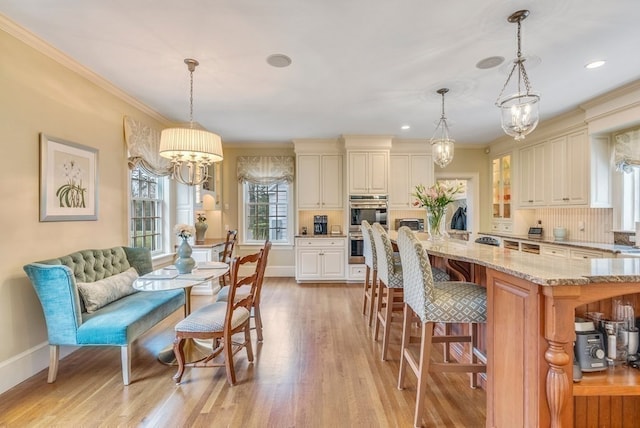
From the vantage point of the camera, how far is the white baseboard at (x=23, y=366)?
87.5 inches

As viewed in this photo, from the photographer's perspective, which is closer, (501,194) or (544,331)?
(544,331)

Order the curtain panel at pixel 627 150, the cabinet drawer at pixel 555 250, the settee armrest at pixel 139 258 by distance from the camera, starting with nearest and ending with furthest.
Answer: the settee armrest at pixel 139 258 < the curtain panel at pixel 627 150 < the cabinet drawer at pixel 555 250

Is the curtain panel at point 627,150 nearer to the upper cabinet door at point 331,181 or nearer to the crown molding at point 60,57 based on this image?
the upper cabinet door at point 331,181

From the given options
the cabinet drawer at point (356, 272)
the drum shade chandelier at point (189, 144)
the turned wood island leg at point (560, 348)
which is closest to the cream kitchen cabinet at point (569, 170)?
the cabinet drawer at point (356, 272)

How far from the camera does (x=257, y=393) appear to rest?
7.22ft

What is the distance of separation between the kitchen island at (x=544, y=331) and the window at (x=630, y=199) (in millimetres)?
3239

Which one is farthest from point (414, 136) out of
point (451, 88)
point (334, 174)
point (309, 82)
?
point (309, 82)

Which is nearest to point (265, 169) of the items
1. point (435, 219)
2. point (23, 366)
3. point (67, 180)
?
point (67, 180)

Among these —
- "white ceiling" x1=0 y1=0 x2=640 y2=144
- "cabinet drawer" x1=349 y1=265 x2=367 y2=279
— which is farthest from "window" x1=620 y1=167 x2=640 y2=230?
"cabinet drawer" x1=349 y1=265 x2=367 y2=279

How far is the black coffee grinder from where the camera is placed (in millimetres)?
5859

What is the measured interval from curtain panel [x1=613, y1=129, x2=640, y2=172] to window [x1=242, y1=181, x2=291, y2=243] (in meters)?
5.06

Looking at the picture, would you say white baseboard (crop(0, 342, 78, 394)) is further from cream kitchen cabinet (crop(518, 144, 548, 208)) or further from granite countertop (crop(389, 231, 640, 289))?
cream kitchen cabinet (crop(518, 144, 548, 208))

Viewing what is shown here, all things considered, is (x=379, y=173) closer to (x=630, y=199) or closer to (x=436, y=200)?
(x=436, y=200)

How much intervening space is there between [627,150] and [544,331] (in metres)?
3.93
